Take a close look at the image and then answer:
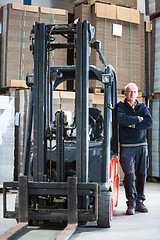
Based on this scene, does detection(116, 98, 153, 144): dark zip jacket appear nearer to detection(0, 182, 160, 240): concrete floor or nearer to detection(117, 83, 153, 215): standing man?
detection(117, 83, 153, 215): standing man

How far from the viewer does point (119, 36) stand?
783 centimetres

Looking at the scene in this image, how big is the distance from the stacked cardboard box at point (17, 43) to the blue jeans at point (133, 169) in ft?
9.19

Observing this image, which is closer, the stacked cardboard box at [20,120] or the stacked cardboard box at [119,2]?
the stacked cardboard box at [20,120]

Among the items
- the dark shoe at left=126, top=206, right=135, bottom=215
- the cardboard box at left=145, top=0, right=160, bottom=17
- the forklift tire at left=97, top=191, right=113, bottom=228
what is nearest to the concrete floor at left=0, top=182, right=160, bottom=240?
the dark shoe at left=126, top=206, right=135, bottom=215

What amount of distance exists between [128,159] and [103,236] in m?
1.37

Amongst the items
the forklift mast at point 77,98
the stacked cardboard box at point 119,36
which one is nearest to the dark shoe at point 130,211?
the forklift mast at point 77,98

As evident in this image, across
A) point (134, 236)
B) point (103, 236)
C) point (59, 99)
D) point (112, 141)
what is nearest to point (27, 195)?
point (103, 236)

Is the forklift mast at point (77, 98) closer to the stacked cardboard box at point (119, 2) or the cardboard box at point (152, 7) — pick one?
the stacked cardboard box at point (119, 2)

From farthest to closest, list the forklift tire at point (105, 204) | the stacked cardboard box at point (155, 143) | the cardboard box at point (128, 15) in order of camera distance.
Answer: the stacked cardboard box at point (155, 143) → the cardboard box at point (128, 15) → the forklift tire at point (105, 204)

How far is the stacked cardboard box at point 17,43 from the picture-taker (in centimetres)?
731

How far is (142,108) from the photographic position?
530 centimetres

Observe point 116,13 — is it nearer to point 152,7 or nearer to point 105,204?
point 152,7

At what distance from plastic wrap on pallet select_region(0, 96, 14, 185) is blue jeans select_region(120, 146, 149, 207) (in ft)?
7.76

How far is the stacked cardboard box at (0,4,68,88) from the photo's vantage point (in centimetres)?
731
